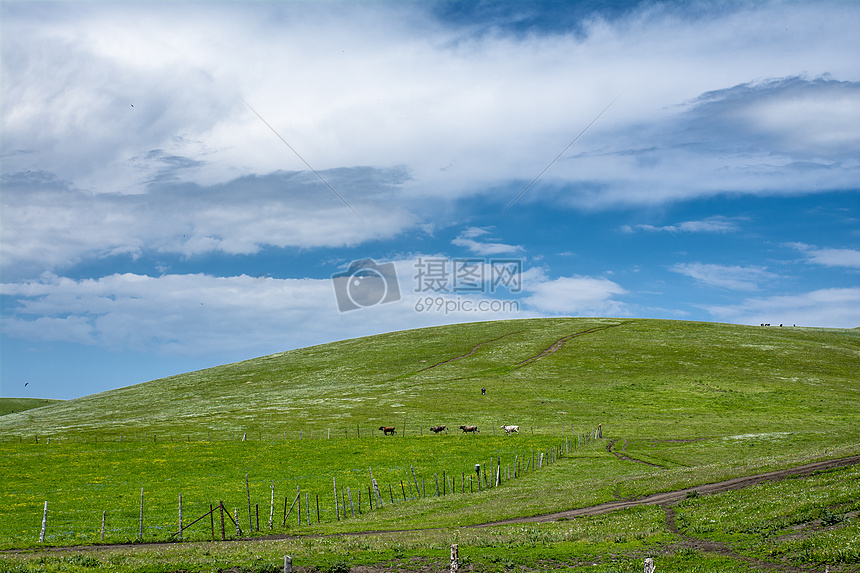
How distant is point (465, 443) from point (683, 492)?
31578 mm

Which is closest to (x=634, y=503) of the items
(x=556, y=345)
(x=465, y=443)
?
(x=465, y=443)

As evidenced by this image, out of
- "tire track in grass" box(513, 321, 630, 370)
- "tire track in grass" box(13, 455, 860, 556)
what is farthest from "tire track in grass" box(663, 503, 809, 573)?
"tire track in grass" box(513, 321, 630, 370)

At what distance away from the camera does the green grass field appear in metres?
24.1

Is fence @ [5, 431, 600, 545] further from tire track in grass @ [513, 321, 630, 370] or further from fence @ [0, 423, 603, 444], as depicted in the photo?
tire track in grass @ [513, 321, 630, 370]

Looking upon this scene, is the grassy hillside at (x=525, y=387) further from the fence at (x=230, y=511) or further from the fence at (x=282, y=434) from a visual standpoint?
the fence at (x=230, y=511)

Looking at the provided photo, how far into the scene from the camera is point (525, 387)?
3679 inches

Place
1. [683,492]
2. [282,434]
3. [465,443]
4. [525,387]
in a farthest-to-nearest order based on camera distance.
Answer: [525,387] → [282,434] → [465,443] → [683,492]

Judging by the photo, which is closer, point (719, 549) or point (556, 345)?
point (719, 549)

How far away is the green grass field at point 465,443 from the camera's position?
24.1 metres

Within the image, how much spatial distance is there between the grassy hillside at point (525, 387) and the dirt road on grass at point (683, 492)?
2870 centimetres

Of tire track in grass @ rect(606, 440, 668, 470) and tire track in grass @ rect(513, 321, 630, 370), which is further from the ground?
tire track in grass @ rect(513, 321, 630, 370)

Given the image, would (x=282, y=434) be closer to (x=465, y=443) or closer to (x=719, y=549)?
(x=465, y=443)

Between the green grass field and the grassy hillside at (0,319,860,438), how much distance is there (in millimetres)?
606

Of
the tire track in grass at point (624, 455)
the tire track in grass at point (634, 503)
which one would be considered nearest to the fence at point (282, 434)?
the tire track in grass at point (624, 455)
